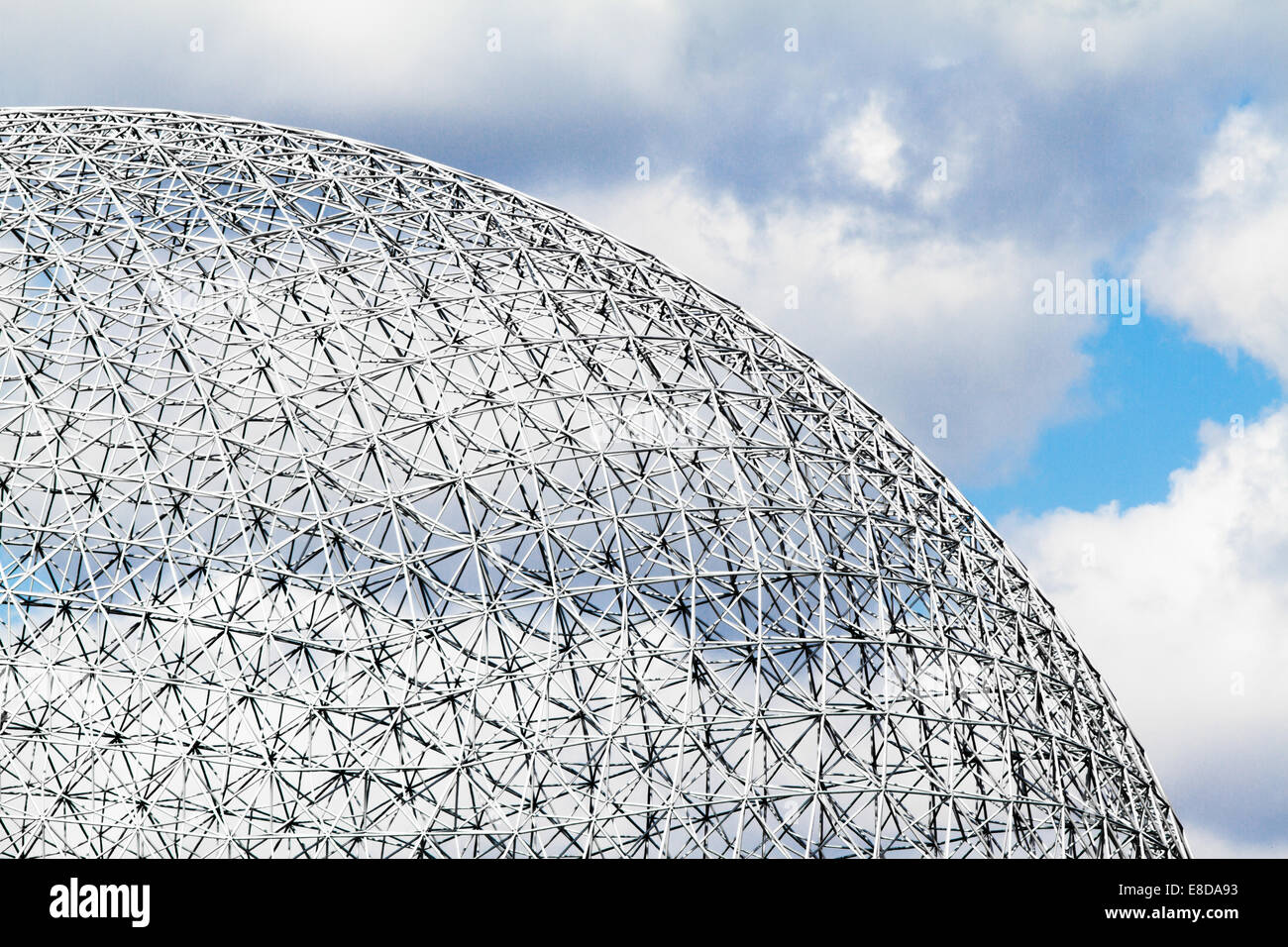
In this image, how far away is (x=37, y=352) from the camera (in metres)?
30.3

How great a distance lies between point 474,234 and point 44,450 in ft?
32.0

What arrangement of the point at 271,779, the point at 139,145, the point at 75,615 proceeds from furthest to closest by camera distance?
the point at 139,145 < the point at 75,615 < the point at 271,779

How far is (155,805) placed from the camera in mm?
27688

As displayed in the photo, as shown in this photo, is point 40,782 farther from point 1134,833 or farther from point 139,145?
point 1134,833

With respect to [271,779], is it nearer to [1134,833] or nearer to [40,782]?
[40,782]

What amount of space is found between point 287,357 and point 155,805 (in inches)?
334

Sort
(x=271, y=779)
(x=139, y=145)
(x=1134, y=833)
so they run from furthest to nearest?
(x=139, y=145)
(x=1134, y=833)
(x=271, y=779)
